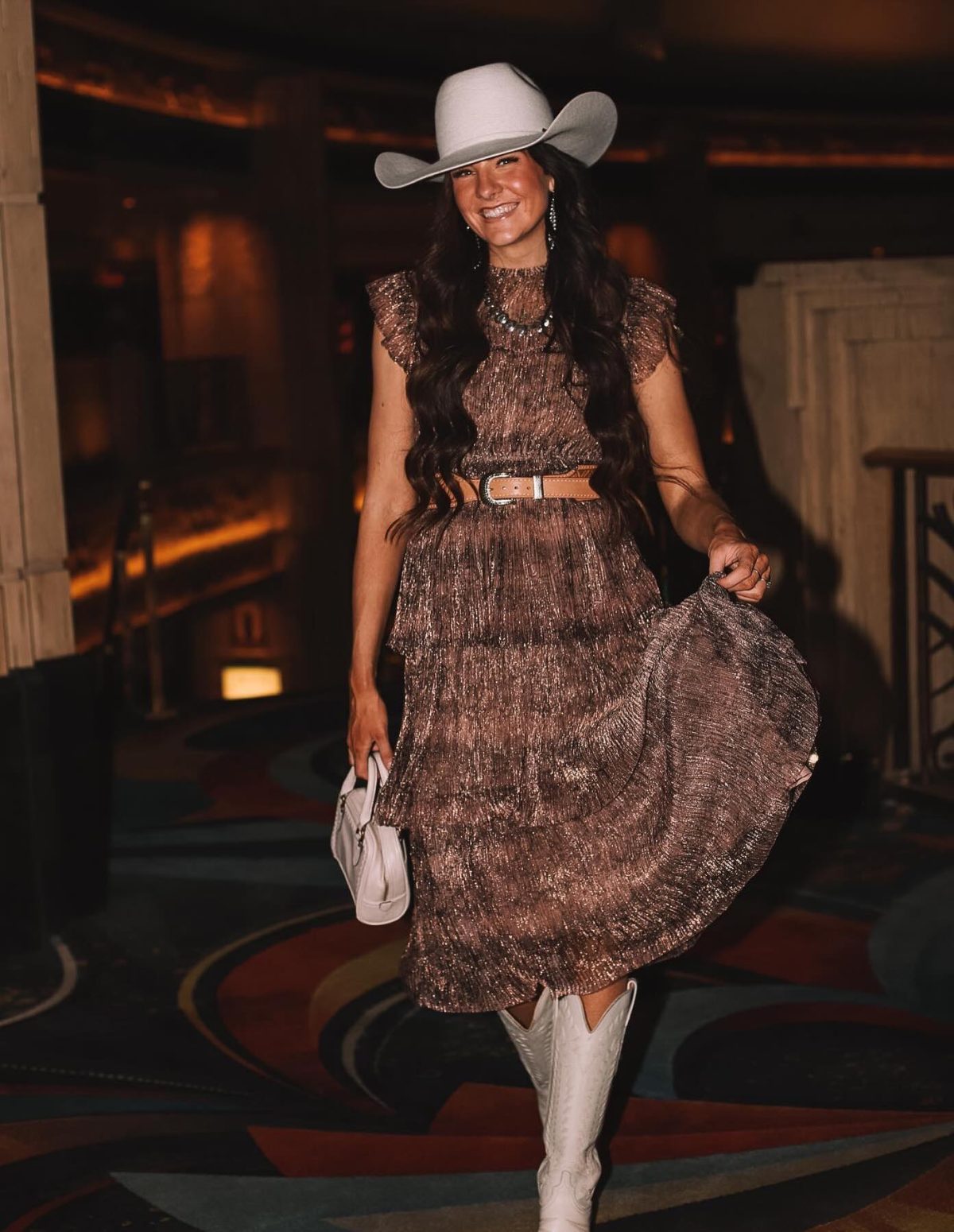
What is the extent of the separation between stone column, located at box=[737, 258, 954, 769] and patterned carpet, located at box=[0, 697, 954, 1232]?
411mm

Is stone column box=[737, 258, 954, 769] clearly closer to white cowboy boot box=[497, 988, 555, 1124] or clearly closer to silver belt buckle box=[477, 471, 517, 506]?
white cowboy boot box=[497, 988, 555, 1124]

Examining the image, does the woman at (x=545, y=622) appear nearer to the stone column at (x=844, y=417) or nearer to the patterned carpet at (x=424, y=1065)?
the patterned carpet at (x=424, y=1065)

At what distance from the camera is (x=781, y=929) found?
13.0ft

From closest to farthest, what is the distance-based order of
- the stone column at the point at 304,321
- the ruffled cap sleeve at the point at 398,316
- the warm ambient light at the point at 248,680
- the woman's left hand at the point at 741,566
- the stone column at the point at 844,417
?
the woman's left hand at the point at 741,566
the ruffled cap sleeve at the point at 398,316
the stone column at the point at 844,417
the stone column at the point at 304,321
the warm ambient light at the point at 248,680

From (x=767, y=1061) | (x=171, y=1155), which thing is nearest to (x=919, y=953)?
(x=767, y=1061)

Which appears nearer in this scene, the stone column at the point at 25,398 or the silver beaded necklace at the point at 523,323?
the silver beaded necklace at the point at 523,323

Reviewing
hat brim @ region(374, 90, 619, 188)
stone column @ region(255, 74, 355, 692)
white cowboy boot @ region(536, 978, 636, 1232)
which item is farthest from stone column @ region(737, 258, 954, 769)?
stone column @ region(255, 74, 355, 692)

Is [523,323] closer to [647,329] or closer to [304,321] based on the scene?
[647,329]

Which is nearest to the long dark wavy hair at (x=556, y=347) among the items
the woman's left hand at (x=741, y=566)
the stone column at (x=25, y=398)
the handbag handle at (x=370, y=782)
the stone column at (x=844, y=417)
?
the woman's left hand at (x=741, y=566)

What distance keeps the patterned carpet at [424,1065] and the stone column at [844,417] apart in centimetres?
41

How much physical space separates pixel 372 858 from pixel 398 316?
798mm

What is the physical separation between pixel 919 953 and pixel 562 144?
6.57 ft

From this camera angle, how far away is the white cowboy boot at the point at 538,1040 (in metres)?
2.61

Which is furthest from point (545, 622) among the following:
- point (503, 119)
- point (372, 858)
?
point (503, 119)
